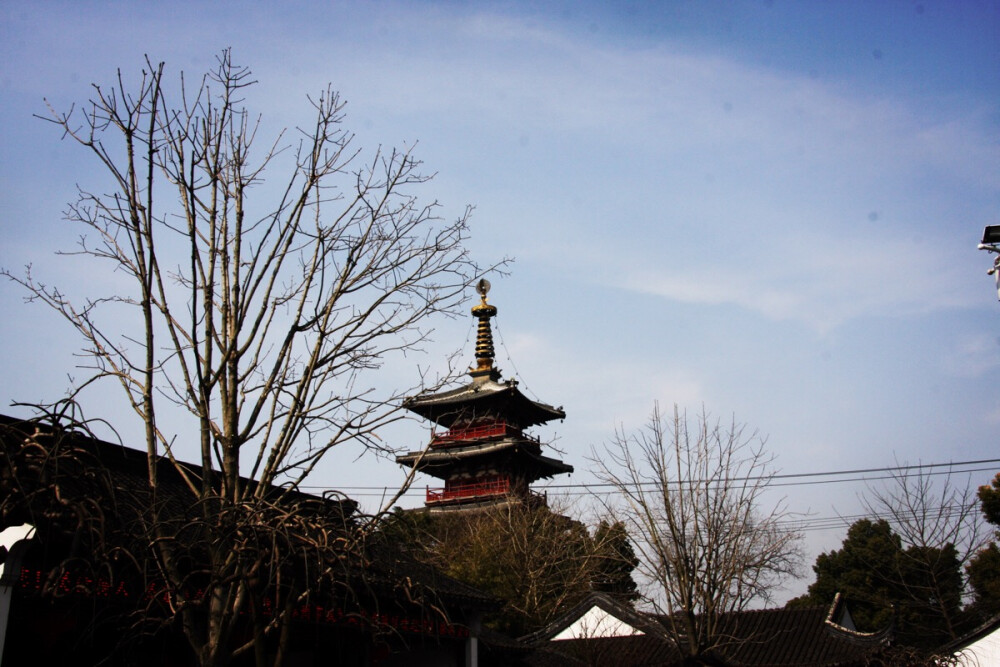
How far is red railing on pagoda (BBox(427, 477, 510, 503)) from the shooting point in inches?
1374

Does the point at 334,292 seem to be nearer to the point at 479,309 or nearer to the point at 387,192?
the point at 387,192

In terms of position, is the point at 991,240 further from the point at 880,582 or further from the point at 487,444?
the point at 880,582

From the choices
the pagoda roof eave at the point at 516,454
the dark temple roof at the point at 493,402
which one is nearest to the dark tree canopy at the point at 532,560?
the pagoda roof eave at the point at 516,454

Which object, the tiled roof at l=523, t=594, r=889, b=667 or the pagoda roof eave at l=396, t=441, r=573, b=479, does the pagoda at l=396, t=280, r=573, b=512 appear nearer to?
the pagoda roof eave at l=396, t=441, r=573, b=479

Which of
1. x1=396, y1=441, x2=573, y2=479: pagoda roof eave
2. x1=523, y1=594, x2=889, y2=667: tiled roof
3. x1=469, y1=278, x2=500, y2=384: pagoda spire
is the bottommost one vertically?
x1=523, y1=594, x2=889, y2=667: tiled roof

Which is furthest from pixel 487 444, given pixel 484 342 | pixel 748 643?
pixel 748 643

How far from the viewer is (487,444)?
116ft

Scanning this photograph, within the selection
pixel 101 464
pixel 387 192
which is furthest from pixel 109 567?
pixel 387 192

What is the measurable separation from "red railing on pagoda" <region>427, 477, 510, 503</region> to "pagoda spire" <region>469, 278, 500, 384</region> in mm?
4297

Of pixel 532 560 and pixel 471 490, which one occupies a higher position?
pixel 471 490

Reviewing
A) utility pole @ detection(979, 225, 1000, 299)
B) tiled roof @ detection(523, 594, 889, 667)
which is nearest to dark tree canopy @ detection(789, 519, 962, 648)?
tiled roof @ detection(523, 594, 889, 667)

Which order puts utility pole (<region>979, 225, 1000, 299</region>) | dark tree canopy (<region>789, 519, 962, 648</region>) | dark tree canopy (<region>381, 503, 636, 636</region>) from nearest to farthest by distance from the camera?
utility pole (<region>979, 225, 1000, 299</region>) → dark tree canopy (<region>381, 503, 636, 636</region>) → dark tree canopy (<region>789, 519, 962, 648</region>)

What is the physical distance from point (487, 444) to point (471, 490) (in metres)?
2.16

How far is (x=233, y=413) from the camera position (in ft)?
21.4
